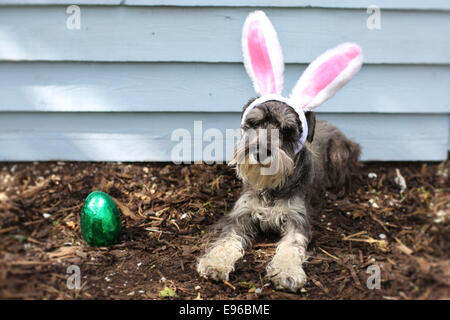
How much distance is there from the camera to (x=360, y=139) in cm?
468

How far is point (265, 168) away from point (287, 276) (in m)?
0.75

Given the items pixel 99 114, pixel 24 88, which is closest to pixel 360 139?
pixel 99 114

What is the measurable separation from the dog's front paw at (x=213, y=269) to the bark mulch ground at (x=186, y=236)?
6 cm

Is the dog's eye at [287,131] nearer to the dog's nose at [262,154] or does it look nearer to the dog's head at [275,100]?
the dog's head at [275,100]

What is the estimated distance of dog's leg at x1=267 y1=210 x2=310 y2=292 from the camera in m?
2.92

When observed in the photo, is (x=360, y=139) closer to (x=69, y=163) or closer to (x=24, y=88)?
(x=69, y=163)

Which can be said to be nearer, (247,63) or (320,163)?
(247,63)

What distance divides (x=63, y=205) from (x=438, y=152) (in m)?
3.80

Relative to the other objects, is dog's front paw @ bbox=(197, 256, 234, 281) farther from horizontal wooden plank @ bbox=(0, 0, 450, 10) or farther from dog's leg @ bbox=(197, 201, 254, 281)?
horizontal wooden plank @ bbox=(0, 0, 450, 10)

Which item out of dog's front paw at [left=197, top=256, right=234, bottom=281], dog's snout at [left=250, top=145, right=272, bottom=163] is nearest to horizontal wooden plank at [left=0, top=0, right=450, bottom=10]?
dog's snout at [left=250, top=145, right=272, bottom=163]

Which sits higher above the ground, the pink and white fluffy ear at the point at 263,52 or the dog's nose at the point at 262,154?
the pink and white fluffy ear at the point at 263,52

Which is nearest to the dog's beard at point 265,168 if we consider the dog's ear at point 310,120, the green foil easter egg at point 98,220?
the dog's ear at point 310,120

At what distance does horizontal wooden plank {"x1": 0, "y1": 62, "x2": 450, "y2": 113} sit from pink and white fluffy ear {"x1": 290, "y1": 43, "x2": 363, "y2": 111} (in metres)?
1.28

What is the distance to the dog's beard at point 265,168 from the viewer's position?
3029 millimetres
